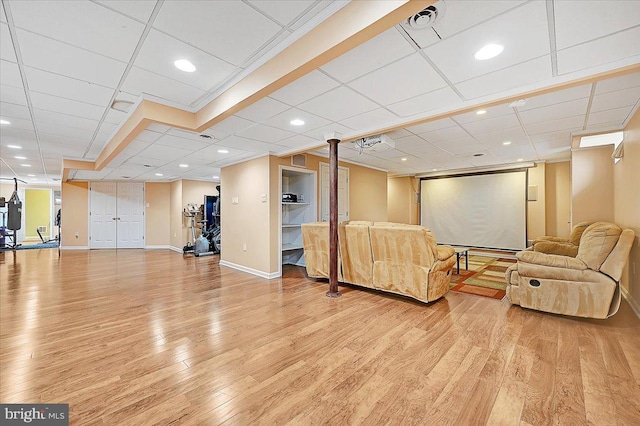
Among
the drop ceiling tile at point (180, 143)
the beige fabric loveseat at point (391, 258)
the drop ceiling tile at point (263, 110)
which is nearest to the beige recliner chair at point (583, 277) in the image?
the beige fabric loveseat at point (391, 258)

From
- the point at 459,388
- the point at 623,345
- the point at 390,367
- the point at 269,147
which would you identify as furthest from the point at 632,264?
the point at 269,147

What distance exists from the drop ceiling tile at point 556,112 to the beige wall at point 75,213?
38.6 ft

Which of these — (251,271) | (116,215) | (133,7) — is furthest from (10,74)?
(116,215)

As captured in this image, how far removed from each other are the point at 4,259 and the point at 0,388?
7558mm

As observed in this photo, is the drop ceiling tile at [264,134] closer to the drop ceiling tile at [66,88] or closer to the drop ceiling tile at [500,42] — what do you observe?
the drop ceiling tile at [66,88]

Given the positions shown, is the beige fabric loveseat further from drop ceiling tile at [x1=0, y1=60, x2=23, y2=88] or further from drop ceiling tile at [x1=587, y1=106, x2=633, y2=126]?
drop ceiling tile at [x1=0, y1=60, x2=23, y2=88]

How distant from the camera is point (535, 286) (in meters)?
3.22

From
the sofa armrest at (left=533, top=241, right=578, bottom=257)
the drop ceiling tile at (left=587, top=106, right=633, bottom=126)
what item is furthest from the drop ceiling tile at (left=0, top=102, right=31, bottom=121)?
the sofa armrest at (left=533, top=241, right=578, bottom=257)

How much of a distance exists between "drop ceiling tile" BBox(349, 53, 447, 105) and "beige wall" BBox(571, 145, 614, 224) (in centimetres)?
372

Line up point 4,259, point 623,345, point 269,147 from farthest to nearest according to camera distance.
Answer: point 4,259, point 269,147, point 623,345

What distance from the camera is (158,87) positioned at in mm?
2635

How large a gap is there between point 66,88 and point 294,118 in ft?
7.40

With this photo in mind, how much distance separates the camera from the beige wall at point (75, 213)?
8.87 m

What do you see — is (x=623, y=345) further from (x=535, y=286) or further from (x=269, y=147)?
(x=269, y=147)
